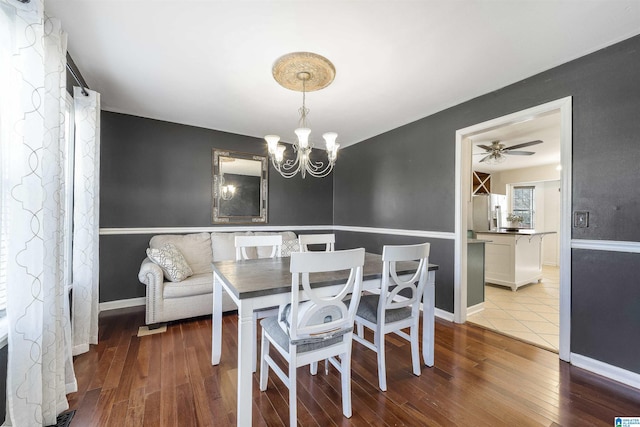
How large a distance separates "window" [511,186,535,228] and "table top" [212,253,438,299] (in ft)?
21.1

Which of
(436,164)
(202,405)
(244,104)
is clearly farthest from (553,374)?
(244,104)

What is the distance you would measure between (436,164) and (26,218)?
11.6ft

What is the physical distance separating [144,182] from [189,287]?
64.7 inches

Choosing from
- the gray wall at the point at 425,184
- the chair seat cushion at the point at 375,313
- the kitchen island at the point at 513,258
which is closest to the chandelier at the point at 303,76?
the chair seat cushion at the point at 375,313

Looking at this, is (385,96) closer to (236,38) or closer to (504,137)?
(236,38)

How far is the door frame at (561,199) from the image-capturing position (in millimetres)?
2160

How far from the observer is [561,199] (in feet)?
7.41

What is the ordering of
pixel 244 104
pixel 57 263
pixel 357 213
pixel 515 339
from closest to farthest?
pixel 57 263
pixel 515 339
pixel 244 104
pixel 357 213

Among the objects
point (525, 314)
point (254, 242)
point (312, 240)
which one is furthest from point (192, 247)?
point (525, 314)

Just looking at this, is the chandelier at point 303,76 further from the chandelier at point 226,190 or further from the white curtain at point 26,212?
the chandelier at point 226,190

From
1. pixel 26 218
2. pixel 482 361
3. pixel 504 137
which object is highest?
pixel 504 137

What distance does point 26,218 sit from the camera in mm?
1307

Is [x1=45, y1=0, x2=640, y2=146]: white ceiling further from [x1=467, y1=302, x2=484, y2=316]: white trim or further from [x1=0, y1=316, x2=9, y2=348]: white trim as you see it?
[x1=467, y1=302, x2=484, y2=316]: white trim

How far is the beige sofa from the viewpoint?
2.72 meters
